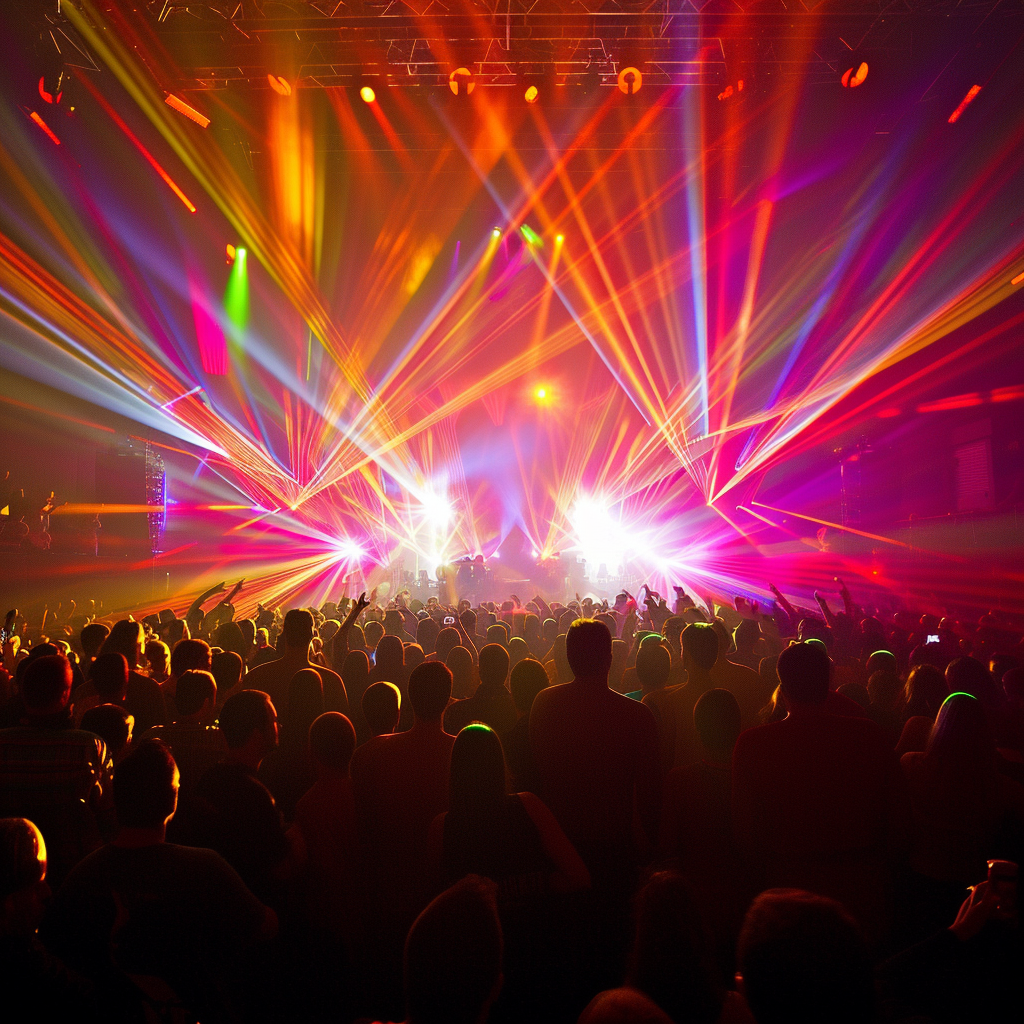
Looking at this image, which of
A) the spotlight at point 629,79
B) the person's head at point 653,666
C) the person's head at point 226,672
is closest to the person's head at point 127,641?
the person's head at point 226,672

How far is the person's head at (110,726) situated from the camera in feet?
10.3

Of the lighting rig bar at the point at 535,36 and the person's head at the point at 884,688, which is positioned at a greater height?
the lighting rig bar at the point at 535,36

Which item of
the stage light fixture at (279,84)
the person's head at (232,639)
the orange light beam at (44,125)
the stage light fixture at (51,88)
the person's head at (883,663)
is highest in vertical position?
the stage light fixture at (279,84)

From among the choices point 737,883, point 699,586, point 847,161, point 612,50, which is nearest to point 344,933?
point 737,883

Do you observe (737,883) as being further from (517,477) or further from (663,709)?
(517,477)

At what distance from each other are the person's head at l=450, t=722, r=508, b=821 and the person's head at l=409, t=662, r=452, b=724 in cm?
68

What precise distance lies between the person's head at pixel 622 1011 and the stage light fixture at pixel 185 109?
12.1 meters

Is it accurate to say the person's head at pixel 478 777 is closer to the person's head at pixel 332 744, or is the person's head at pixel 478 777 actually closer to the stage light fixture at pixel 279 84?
the person's head at pixel 332 744

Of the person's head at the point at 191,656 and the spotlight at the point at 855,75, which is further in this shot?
the spotlight at the point at 855,75

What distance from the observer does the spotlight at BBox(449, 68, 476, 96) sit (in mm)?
9492

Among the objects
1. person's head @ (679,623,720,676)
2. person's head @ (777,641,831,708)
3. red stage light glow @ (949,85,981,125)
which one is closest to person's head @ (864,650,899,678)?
person's head @ (679,623,720,676)

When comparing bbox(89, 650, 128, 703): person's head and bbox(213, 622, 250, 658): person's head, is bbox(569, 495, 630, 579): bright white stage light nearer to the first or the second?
bbox(213, 622, 250, 658): person's head

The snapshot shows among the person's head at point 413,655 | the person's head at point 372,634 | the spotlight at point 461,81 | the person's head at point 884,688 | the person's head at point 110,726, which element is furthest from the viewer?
the spotlight at point 461,81

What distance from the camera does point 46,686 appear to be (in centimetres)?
275
